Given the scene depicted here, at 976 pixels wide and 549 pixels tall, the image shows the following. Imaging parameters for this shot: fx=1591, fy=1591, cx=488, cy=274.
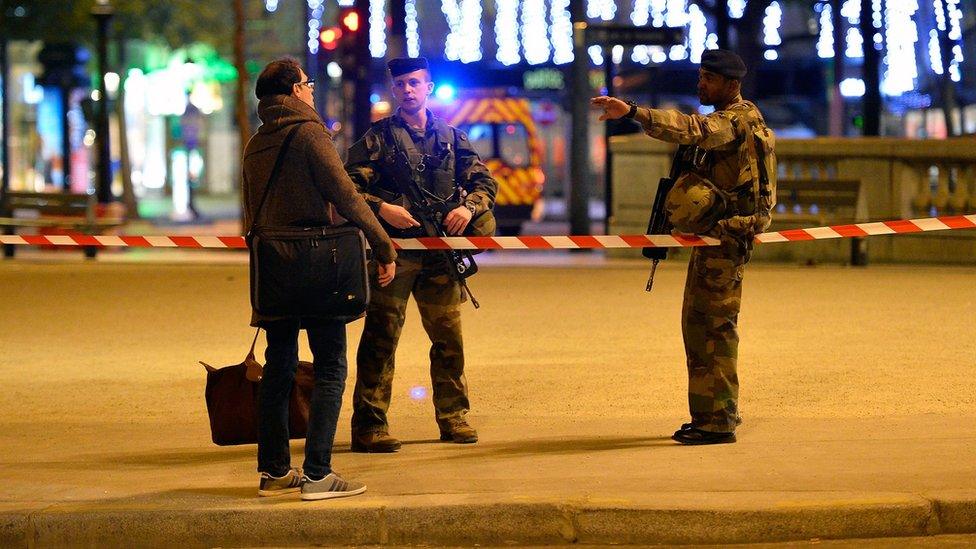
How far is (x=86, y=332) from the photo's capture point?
11789mm

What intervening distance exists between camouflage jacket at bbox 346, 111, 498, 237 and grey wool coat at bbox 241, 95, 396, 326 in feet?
3.45

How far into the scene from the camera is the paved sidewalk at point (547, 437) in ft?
19.2

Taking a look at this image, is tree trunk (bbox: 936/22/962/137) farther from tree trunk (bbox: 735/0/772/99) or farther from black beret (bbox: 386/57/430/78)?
black beret (bbox: 386/57/430/78)

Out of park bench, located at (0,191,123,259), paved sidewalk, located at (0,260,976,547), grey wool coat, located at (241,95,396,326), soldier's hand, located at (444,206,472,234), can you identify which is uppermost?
grey wool coat, located at (241,95,396,326)

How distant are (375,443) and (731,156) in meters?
2.03

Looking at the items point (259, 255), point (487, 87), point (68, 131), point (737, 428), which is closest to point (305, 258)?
A: point (259, 255)

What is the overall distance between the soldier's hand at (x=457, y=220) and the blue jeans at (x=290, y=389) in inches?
40.8

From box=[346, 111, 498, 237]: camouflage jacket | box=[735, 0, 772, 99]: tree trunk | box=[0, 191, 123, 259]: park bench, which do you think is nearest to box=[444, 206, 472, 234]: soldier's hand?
box=[346, 111, 498, 237]: camouflage jacket

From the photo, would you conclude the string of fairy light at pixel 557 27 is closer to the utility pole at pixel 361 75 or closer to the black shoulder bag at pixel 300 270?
the utility pole at pixel 361 75

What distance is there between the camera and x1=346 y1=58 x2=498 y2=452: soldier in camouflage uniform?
7.12 m

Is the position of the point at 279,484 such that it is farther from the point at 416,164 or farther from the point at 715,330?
the point at 715,330

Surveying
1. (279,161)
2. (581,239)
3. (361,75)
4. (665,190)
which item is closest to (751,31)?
(361,75)

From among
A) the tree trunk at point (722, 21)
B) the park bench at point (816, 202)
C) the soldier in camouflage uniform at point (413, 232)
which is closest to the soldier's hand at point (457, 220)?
the soldier in camouflage uniform at point (413, 232)

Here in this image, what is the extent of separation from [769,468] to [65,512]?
280 centimetres
